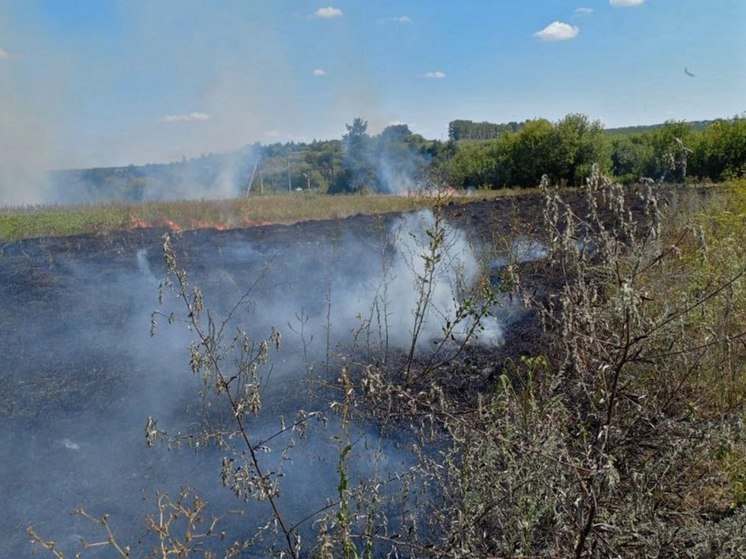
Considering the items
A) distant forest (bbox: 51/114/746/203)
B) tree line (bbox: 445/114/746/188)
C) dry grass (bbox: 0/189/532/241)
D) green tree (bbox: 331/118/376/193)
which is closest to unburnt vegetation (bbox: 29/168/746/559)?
distant forest (bbox: 51/114/746/203)

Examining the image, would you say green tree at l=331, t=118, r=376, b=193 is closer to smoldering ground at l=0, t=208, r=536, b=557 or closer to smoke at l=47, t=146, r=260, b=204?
smoke at l=47, t=146, r=260, b=204

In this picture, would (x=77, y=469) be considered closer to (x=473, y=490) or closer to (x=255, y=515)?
(x=255, y=515)

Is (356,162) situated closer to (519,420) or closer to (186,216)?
(186,216)

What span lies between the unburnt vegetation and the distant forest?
2.40 metres

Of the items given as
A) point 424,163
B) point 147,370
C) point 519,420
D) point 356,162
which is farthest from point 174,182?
point 519,420

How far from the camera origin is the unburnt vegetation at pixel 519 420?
1.54 m

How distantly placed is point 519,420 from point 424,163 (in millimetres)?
15730

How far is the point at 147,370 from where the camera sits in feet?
17.4

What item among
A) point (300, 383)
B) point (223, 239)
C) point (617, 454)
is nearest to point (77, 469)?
point (300, 383)

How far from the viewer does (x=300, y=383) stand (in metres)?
4.93

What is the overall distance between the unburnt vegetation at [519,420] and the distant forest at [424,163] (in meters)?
2.40

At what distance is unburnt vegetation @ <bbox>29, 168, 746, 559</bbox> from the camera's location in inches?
60.6

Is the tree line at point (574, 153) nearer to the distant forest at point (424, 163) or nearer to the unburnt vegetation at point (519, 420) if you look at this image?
the distant forest at point (424, 163)

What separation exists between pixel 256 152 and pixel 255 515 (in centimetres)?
4420
